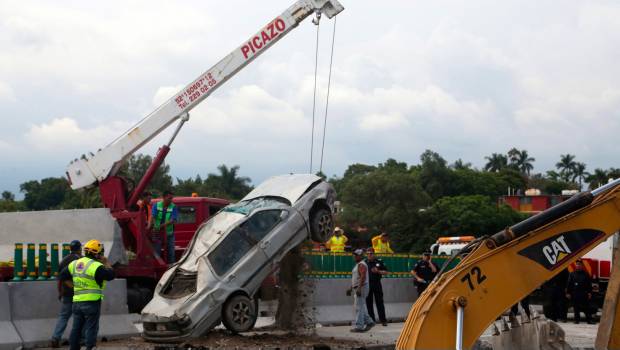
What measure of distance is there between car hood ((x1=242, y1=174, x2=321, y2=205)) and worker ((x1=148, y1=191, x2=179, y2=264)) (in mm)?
2132

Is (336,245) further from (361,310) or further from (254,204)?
(254,204)

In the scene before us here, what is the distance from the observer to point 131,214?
18.5 meters

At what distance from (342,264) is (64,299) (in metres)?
8.30

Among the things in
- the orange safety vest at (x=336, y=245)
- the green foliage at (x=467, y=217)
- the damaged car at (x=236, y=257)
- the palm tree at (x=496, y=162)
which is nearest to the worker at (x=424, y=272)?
the orange safety vest at (x=336, y=245)

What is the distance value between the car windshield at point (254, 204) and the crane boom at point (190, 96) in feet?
14.1

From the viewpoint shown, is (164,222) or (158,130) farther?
(158,130)

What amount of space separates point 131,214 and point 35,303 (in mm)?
4261

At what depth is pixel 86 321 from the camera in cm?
1226

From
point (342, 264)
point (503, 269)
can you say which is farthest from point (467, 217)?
point (503, 269)

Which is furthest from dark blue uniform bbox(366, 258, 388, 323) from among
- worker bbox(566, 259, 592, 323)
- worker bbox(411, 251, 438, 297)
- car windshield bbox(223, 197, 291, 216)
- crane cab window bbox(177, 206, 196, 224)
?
worker bbox(566, 259, 592, 323)

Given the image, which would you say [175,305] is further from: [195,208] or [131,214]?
Result: [195,208]

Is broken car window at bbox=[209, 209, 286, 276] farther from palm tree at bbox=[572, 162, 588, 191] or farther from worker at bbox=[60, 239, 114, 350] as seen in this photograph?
palm tree at bbox=[572, 162, 588, 191]

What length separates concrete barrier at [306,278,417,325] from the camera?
19.4m

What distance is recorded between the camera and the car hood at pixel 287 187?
16.0 meters
